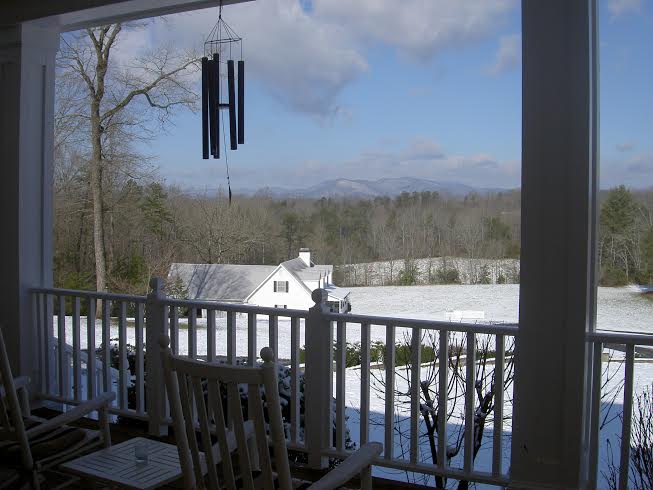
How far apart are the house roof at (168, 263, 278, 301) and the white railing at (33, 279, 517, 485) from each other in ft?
0.94

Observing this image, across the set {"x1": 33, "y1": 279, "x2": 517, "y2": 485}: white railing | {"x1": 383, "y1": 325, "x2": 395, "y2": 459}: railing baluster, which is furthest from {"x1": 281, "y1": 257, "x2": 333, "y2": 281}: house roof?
{"x1": 383, "y1": 325, "x2": 395, "y2": 459}: railing baluster

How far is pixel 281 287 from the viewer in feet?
15.3

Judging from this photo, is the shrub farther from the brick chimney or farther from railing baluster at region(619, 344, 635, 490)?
railing baluster at region(619, 344, 635, 490)

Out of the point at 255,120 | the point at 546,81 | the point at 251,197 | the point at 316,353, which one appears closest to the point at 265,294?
the point at 251,197

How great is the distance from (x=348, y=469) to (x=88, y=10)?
330cm

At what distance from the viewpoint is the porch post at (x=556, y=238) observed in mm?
2568

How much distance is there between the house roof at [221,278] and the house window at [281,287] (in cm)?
28

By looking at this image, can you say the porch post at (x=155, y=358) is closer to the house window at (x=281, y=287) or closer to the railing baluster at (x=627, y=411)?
the house window at (x=281, y=287)

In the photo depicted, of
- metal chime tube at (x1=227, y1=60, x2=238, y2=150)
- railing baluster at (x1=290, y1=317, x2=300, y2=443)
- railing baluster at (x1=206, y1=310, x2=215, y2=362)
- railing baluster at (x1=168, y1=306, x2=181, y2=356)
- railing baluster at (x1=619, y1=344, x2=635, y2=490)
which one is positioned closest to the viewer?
railing baluster at (x1=619, y1=344, x2=635, y2=490)

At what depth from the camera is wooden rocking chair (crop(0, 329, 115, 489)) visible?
2.41 m

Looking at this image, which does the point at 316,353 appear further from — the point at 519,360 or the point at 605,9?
the point at 605,9

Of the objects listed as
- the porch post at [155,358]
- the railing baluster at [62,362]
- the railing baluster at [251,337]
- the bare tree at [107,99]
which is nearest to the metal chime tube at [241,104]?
the railing baluster at [251,337]

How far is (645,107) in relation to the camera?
2830 millimetres

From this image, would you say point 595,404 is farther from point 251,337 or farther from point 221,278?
point 221,278
